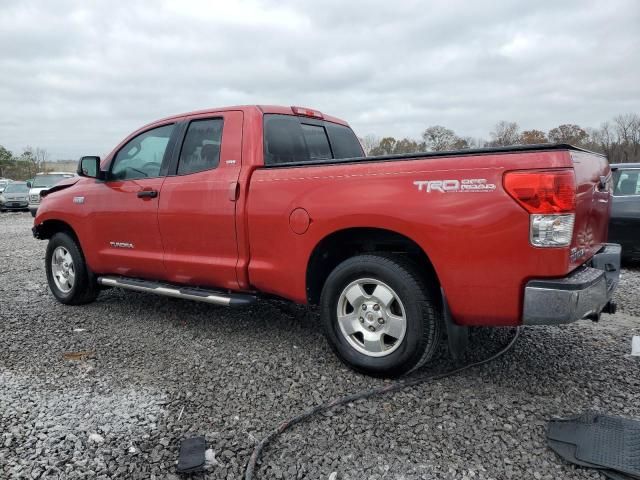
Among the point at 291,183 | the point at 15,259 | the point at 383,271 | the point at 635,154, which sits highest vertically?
the point at 635,154

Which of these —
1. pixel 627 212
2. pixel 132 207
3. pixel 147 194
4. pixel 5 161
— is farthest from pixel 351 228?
pixel 5 161

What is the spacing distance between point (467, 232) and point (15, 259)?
28.6ft

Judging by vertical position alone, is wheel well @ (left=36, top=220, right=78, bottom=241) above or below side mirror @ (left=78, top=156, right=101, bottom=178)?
below

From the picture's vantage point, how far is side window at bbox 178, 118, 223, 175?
13.5ft

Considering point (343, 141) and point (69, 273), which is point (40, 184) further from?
point (343, 141)

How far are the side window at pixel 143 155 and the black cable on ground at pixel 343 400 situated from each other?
267cm

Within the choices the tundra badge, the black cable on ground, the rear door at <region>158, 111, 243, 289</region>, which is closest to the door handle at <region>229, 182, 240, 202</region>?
the rear door at <region>158, 111, 243, 289</region>

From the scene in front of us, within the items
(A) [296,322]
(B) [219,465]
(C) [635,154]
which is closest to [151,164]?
(A) [296,322]

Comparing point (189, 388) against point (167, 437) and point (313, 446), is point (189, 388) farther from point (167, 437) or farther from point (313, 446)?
point (313, 446)

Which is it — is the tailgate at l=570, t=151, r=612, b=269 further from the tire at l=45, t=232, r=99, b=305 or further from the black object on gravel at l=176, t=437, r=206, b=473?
the tire at l=45, t=232, r=99, b=305

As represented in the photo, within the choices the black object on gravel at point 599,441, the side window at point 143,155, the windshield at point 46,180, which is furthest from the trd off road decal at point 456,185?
the windshield at point 46,180

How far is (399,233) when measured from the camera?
10.1 feet

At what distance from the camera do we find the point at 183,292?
4.18 m

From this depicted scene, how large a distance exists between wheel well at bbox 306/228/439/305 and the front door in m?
1.58
